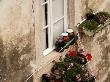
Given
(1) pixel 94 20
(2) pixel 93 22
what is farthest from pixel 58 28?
(1) pixel 94 20

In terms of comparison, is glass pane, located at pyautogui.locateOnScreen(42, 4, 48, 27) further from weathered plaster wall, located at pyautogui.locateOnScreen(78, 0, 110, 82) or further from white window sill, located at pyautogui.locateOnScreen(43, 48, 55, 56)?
weathered plaster wall, located at pyautogui.locateOnScreen(78, 0, 110, 82)

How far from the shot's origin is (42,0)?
834cm

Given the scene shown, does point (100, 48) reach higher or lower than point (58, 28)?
lower

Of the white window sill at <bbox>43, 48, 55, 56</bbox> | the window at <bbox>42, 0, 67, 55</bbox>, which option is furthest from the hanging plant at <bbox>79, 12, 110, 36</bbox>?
the white window sill at <bbox>43, 48, 55, 56</bbox>

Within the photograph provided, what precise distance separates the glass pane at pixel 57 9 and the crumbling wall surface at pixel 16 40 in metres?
1.25

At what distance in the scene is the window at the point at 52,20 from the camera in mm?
8602

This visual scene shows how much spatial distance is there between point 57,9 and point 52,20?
380 mm

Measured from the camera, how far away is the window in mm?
8602

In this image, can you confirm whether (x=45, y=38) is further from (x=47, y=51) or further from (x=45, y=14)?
(x=45, y=14)

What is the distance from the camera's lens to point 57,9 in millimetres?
9094

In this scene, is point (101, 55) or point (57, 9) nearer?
point (57, 9)

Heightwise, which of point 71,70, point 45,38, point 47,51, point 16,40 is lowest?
point 71,70

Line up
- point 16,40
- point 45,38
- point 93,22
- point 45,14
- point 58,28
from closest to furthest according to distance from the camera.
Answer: point 16,40 → point 45,14 → point 45,38 → point 58,28 → point 93,22

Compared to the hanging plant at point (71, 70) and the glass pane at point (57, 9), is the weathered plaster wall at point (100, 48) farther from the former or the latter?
the glass pane at point (57, 9)
